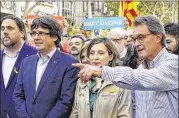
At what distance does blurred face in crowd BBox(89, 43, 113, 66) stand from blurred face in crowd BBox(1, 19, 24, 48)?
1.32 meters

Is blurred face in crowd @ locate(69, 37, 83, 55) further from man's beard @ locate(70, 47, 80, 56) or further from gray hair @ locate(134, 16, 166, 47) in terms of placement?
gray hair @ locate(134, 16, 166, 47)

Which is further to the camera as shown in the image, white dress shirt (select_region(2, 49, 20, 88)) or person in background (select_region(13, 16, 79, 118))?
white dress shirt (select_region(2, 49, 20, 88))

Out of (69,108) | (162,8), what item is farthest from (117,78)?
(162,8)

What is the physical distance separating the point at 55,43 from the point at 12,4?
23.7 m

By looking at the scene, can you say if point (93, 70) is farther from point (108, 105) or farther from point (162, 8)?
point (162, 8)

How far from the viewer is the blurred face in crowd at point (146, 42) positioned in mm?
3100

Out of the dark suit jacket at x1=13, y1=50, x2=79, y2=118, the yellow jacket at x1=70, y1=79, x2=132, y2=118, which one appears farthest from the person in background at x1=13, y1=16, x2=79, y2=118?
the yellow jacket at x1=70, y1=79, x2=132, y2=118

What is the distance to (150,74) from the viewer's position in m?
2.76

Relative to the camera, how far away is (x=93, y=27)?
50.2 feet

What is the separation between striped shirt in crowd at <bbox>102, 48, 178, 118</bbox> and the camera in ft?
8.81

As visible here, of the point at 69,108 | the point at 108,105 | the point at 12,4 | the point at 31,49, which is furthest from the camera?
the point at 12,4

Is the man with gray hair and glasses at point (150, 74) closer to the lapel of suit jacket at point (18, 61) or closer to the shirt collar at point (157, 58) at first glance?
the shirt collar at point (157, 58)

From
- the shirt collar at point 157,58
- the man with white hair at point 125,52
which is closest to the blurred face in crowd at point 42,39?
the shirt collar at point 157,58

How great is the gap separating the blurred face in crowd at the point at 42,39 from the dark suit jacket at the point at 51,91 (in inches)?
5.2
